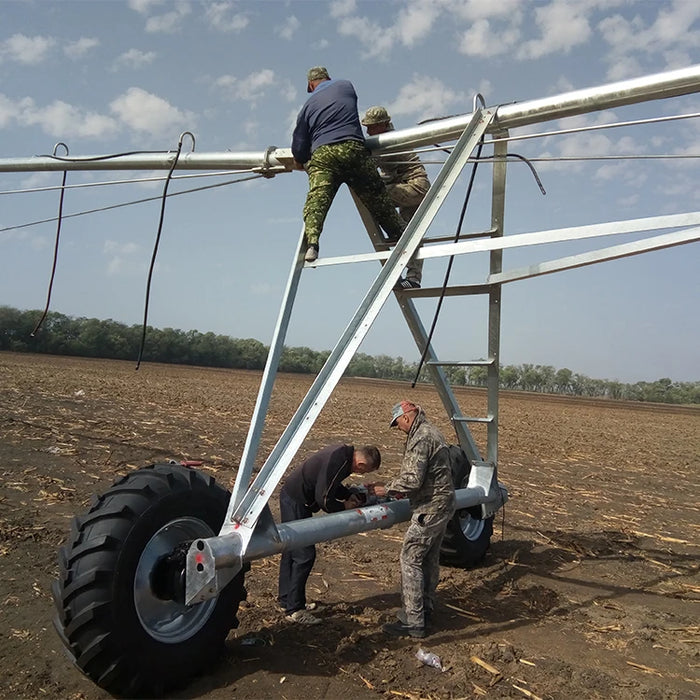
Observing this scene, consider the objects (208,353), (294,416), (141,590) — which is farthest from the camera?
(208,353)

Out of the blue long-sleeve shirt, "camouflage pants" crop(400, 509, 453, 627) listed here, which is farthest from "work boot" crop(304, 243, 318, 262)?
"camouflage pants" crop(400, 509, 453, 627)

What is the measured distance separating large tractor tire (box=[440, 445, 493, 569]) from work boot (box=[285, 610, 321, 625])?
210 centimetres

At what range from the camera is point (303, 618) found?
5.80m

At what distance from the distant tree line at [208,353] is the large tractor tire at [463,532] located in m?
22.8

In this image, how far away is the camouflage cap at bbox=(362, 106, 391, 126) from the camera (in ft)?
21.6

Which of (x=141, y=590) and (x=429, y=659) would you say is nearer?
(x=141, y=590)

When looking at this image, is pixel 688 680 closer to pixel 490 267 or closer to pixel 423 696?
pixel 423 696

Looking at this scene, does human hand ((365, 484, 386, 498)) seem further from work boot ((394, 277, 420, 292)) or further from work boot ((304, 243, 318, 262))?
work boot ((304, 243, 318, 262))

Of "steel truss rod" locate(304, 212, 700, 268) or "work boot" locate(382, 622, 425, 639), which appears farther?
"work boot" locate(382, 622, 425, 639)

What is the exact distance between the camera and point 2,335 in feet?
170

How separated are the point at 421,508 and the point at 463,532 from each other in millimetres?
1771

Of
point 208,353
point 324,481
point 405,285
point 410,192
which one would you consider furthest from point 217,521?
point 208,353

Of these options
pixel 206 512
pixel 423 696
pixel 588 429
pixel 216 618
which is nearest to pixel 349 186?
pixel 206 512

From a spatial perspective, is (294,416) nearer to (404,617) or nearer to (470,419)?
(404,617)
